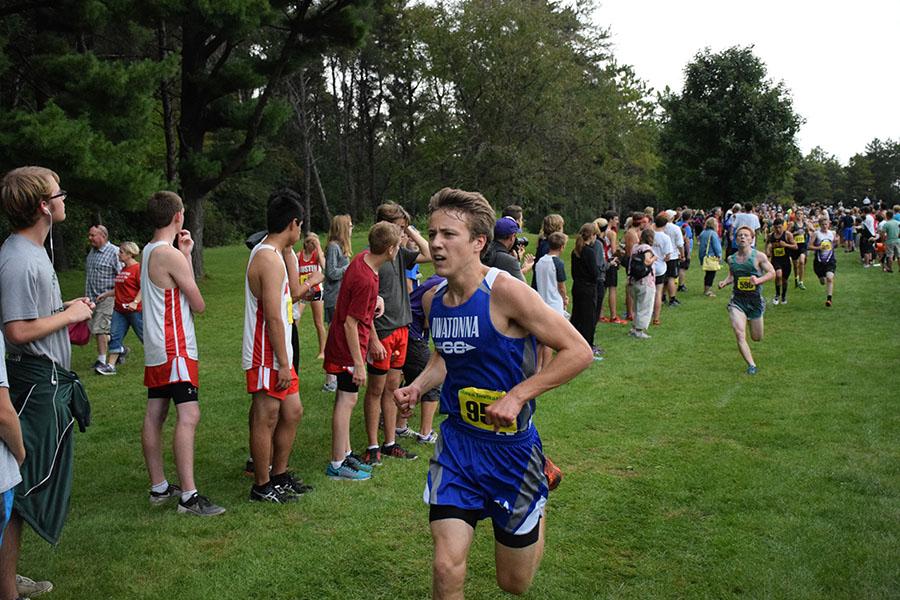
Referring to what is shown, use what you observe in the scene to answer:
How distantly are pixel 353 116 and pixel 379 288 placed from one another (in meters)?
49.7

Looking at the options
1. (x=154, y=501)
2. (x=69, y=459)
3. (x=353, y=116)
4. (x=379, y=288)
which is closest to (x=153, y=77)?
(x=379, y=288)

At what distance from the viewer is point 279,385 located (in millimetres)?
5141

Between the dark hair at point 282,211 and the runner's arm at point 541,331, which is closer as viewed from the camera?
the runner's arm at point 541,331

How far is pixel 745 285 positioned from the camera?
32.3 ft

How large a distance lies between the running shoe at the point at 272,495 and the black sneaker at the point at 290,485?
0.09 feet

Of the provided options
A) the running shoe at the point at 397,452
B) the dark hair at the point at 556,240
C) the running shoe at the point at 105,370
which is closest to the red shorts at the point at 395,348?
the running shoe at the point at 397,452

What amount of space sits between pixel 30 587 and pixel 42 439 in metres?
1.01

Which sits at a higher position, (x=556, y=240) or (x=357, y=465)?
(x=556, y=240)

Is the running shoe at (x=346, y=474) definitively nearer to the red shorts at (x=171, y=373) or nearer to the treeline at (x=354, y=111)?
the red shorts at (x=171, y=373)

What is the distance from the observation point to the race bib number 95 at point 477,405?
11.1 feet

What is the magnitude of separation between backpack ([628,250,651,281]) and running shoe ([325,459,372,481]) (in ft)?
26.5

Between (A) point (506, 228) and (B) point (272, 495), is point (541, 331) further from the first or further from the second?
(A) point (506, 228)

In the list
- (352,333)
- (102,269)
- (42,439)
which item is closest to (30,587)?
(42,439)

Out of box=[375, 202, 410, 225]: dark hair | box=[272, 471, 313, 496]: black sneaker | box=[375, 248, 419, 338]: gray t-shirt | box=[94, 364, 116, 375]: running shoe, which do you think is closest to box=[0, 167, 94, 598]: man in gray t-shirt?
box=[272, 471, 313, 496]: black sneaker
